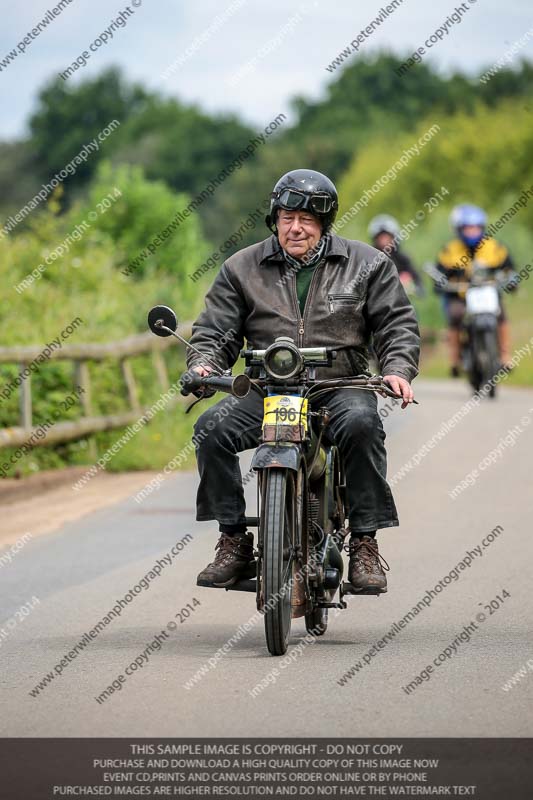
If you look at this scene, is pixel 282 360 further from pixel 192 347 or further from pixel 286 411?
pixel 192 347

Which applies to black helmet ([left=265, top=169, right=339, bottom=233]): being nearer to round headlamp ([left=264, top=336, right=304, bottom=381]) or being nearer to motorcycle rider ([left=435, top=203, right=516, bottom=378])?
round headlamp ([left=264, top=336, right=304, bottom=381])

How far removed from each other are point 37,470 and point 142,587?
6.71m

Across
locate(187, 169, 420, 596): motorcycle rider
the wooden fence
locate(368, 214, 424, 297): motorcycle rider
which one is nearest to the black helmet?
locate(187, 169, 420, 596): motorcycle rider

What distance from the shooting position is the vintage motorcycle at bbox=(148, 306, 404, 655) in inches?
257

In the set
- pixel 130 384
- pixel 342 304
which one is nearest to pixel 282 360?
pixel 342 304

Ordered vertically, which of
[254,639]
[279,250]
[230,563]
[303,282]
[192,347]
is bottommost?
[254,639]

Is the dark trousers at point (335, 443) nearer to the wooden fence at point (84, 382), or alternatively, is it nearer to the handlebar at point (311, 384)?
the handlebar at point (311, 384)

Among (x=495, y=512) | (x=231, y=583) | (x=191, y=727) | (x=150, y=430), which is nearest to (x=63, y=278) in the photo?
(x=150, y=430)

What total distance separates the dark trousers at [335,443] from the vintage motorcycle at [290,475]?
8cm

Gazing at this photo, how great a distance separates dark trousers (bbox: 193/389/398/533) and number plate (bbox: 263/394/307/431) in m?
0.39

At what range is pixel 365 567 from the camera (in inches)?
286

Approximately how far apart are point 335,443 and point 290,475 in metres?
0.56
